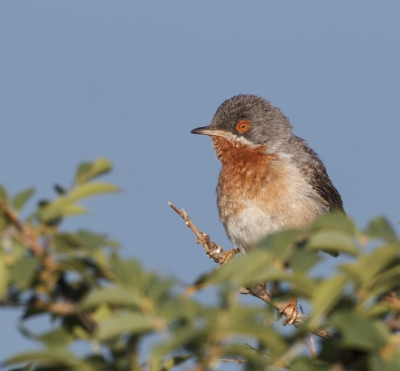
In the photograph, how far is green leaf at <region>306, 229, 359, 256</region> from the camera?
1457mm

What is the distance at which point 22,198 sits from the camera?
1.52 metres

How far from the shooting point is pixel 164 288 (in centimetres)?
135

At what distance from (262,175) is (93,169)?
22.1 ft

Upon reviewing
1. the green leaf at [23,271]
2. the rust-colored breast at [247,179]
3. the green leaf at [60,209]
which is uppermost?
the rust-colored breast at [247,179]

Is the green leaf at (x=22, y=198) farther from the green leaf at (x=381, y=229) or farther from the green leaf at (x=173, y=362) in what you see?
the green leaf at (x=381, y=229)

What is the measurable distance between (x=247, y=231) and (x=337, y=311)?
6561 millimetres

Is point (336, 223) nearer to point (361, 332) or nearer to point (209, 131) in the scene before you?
point (361, 332)

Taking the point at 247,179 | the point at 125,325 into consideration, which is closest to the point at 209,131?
the point at 247,179

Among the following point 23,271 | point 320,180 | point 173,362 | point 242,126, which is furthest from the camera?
point 242,126

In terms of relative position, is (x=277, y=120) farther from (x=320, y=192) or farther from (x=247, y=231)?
(x=247, y=231)

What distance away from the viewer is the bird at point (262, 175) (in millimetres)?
7930

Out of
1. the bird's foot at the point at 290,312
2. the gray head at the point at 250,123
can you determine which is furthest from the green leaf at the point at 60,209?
the gray head at the point at 250,123

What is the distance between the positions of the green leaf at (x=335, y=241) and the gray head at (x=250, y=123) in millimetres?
7433

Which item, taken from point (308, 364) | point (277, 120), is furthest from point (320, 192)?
point (308, 364)
